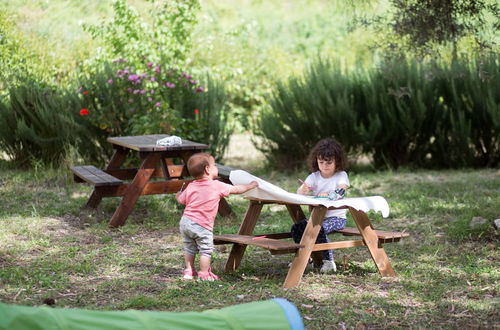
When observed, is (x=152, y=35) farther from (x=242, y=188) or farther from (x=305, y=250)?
(x=305, y=250)

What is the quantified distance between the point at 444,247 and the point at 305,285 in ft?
5.87

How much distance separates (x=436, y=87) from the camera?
37.5 feet

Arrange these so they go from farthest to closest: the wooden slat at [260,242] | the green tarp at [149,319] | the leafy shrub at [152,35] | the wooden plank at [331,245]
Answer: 1. the leafy shrub at [152,35]
2. the wooden plank at [331,245]
3. the wooden slat at [260,242]
4. the green tarp at [149,319]

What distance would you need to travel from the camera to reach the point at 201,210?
226 inches

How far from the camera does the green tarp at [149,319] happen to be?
318 cm

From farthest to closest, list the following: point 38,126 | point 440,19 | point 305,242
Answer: point 38,126 → point 440,19 → point 305,242

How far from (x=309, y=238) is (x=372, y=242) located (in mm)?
577

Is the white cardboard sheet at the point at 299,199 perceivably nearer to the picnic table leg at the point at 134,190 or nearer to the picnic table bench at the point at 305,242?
the picnic table bench at the point at 305,242

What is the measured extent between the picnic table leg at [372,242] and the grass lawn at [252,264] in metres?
0.09

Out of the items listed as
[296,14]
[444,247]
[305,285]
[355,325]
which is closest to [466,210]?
[444,247]

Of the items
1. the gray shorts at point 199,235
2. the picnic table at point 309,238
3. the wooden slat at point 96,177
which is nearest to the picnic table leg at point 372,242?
the picnic table at point 309,238

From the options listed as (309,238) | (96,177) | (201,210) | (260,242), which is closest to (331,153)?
(309,238)

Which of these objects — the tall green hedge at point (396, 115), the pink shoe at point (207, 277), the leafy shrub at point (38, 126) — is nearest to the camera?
the pink shoe at point (207, 277)

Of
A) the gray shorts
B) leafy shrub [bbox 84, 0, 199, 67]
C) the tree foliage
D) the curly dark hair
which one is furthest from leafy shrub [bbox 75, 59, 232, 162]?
the gray shorts
